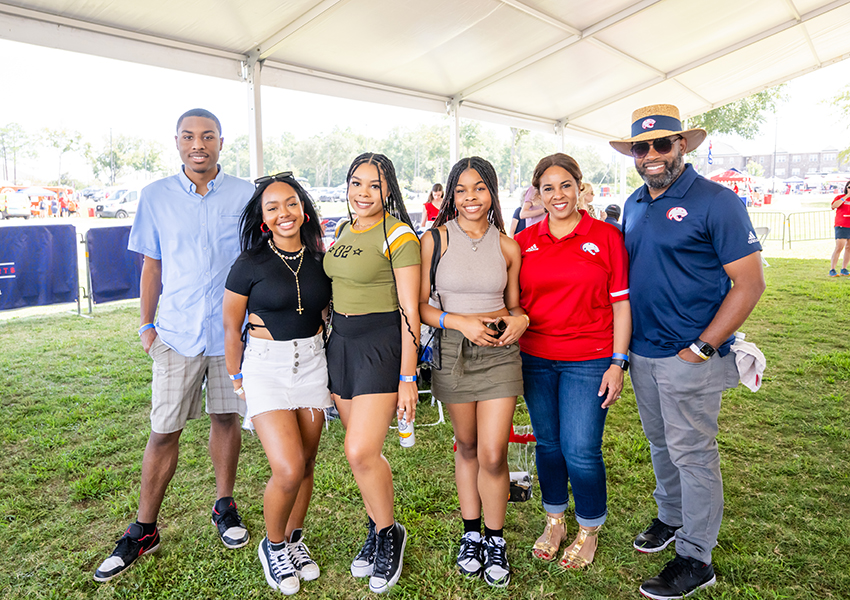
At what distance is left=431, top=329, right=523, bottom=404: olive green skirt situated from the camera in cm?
254

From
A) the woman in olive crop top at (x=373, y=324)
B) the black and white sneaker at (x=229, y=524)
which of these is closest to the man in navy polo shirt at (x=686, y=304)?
the woman in olive crop top at (x=373, y=324)

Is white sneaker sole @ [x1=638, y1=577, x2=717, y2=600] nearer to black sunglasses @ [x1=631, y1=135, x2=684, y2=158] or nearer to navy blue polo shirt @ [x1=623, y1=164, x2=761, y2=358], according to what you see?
navy blue polo shirt @ [x1=623, y1=164, x2=761, y2=358]

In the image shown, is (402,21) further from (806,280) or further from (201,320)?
(806,280)

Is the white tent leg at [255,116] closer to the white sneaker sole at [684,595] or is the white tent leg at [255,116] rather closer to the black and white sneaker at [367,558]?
the black and white sneaker at [367,558]

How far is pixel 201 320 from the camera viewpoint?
287 centimetres

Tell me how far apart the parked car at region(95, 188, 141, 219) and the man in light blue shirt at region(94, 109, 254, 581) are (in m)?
25.4

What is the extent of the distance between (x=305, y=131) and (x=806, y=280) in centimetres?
2970

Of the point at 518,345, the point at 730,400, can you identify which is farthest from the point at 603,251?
the point at 730,400

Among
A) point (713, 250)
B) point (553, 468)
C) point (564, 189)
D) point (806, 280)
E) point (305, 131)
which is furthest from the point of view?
point (305, 131)

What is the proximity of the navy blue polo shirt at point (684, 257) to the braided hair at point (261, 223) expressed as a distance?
1.60 metres

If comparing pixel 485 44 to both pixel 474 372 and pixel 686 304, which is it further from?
pixel 474 372

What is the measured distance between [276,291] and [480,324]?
0.98 metres

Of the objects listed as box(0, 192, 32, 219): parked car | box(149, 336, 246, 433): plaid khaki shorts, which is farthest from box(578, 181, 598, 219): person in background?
box(0, 192, 32, 219): parked car

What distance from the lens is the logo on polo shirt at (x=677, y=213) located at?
2406 mm
